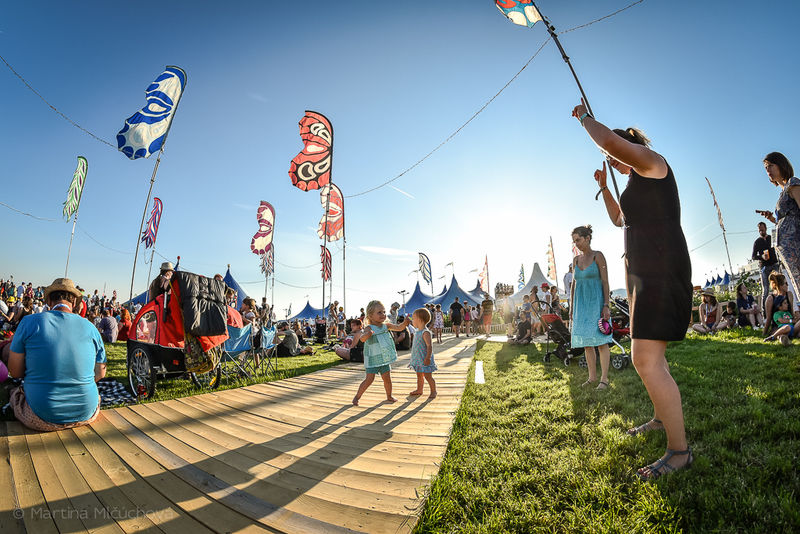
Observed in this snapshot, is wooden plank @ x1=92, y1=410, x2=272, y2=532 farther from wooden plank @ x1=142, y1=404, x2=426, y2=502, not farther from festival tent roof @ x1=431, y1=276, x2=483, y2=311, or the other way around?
festival tent roof @ x1=431, y1=276, x2=483, y2=311

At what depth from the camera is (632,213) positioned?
6.86ft

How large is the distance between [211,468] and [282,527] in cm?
96

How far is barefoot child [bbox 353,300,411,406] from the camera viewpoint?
4008 millimetres

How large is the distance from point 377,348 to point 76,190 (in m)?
15.7

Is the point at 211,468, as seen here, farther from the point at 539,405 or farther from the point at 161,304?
the point at 161,304

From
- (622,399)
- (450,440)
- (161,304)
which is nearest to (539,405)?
(622,399)

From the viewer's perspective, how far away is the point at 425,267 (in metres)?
27.4

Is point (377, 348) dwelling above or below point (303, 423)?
above

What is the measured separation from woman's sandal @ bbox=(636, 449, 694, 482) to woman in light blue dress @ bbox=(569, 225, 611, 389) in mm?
2053

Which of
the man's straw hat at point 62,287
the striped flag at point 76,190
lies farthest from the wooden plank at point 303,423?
the striped flag at point 76,190

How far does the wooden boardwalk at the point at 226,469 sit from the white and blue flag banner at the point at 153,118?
6.79 metres

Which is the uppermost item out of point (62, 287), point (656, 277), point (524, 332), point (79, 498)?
point (62, 287)

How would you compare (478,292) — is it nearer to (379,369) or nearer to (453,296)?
(453,296)

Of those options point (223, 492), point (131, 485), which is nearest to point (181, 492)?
point (223, 492)
